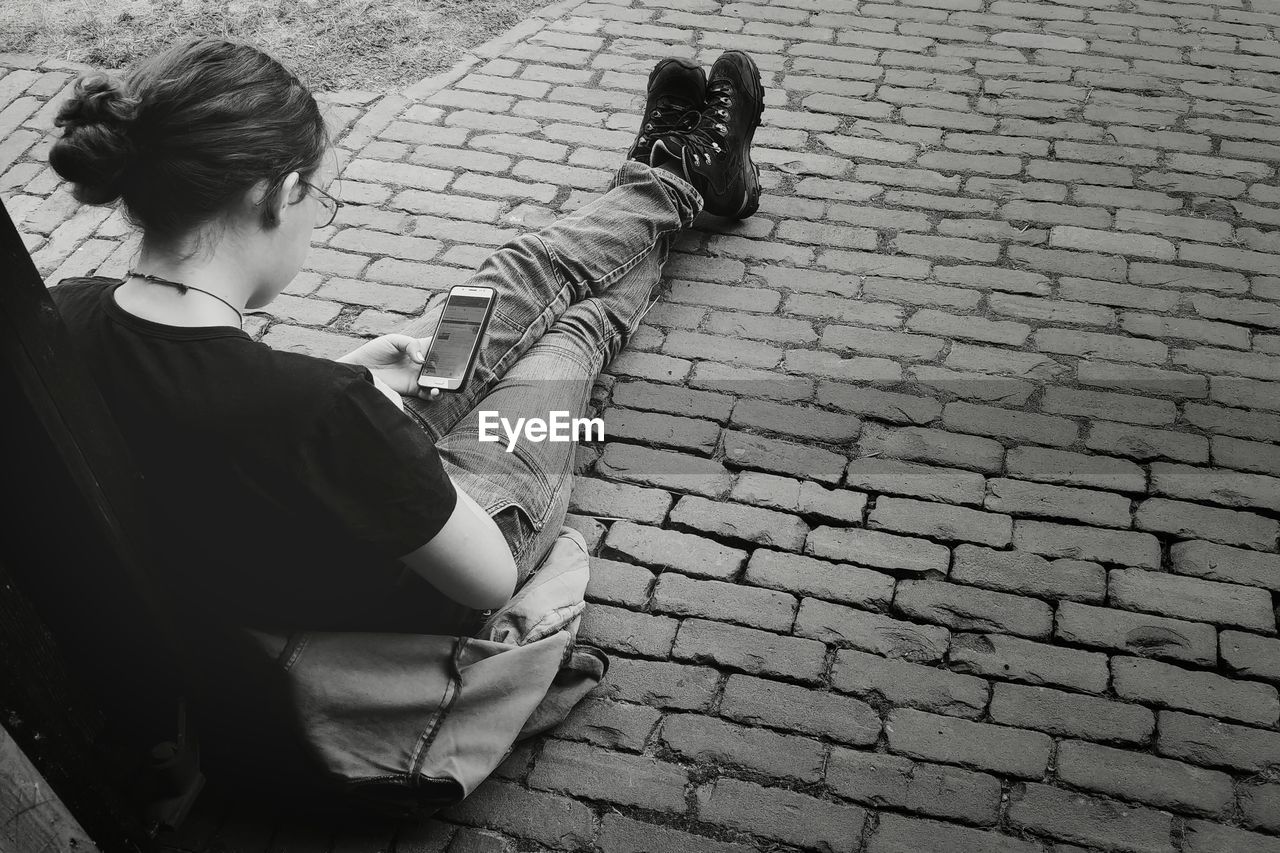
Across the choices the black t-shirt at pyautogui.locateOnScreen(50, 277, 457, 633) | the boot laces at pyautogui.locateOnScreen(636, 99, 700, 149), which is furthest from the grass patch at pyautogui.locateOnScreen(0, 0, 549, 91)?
the black t-shirt at pyautogui.locateOnScreen(50, 277, 457, 633)

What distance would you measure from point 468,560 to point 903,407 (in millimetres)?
1661

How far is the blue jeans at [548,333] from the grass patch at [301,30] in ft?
5.92

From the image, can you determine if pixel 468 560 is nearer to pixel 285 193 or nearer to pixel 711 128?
pixel 285 193

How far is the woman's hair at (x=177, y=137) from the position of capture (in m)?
1.87

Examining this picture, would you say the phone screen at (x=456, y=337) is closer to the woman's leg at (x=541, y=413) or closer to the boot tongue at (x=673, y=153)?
the woman's leg at (x=541, y=413)

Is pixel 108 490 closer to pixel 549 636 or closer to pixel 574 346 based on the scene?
pixel 549 636

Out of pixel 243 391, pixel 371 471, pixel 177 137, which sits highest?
pixel 177 137

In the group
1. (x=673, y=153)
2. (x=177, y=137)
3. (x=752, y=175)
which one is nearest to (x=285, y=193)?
(x=177, y=137)

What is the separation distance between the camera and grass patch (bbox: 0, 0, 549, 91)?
4844 millimetres

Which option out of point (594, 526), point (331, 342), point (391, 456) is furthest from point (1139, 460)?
point (331, 342)

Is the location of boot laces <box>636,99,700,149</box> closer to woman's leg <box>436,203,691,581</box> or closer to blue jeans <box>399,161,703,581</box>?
blue jeans <box>399,161,703,581</box>

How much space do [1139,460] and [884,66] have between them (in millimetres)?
2421

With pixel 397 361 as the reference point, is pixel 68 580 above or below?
above

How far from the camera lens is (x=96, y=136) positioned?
1.85m
